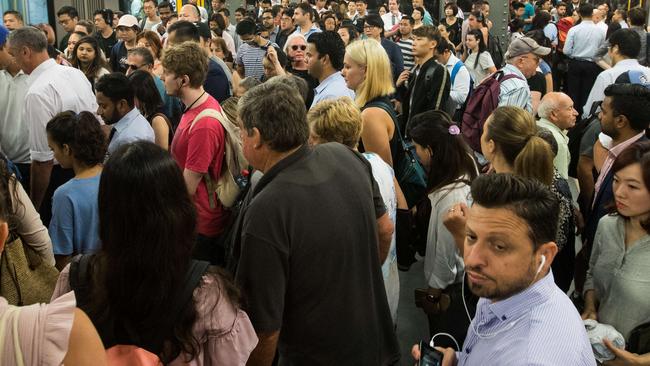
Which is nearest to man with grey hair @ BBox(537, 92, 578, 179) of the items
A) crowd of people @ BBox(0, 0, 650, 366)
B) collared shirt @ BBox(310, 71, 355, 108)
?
crowd of people @ BBox(0, 0, 650, 366)

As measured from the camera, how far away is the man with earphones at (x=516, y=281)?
1573mm

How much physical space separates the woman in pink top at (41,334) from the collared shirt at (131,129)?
2.58 metres

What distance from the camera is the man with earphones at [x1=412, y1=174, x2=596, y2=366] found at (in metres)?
1.57

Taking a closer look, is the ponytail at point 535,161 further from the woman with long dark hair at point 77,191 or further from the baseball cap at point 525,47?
the baseball cap at point 525,47

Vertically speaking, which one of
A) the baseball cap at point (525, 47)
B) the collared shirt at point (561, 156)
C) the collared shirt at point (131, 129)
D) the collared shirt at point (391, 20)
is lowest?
the collared shirt at point (391, 20)

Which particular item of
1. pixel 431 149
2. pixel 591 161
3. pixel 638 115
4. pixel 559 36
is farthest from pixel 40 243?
pixel 559 36

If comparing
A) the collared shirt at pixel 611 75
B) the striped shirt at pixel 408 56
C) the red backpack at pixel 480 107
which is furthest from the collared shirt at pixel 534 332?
the striped shirt at pixel 408 56

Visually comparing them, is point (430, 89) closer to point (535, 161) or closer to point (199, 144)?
point (535, 161)

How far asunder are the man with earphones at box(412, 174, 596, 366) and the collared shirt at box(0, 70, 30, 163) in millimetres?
3618

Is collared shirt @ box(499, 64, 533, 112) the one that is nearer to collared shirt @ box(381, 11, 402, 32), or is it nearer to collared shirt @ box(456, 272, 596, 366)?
collared shirt @ box(456, 272, 596, 366)

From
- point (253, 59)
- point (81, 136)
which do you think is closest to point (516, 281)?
point (81, 136)

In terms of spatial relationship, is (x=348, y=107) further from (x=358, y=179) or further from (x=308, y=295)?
(x=308, y=295)

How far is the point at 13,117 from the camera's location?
173 inches

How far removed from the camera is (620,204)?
2.56 metres
